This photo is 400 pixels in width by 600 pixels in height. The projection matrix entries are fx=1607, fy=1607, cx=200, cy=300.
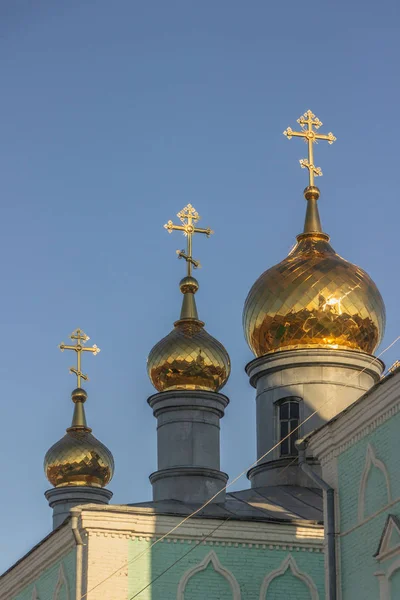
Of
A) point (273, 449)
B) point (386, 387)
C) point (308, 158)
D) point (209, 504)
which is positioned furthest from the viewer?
point (308, 158)

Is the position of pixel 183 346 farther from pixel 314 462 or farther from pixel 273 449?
pixel 314 462

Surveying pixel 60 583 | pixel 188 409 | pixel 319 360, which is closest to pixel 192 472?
pixel 188 409

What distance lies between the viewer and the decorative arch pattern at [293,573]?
19.6 metres

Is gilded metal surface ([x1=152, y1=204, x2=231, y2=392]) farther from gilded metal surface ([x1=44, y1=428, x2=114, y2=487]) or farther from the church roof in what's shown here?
gilded metal surface ([x1=44, y1=428, x2=114, y2=487])

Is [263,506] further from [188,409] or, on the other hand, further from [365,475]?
[365,475]

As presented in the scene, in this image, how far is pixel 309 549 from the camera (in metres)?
19.9

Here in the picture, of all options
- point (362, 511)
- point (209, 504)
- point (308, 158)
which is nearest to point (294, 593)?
point (209, 504)

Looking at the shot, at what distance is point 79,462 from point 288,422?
8.24 meters

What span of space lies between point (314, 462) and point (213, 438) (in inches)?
146

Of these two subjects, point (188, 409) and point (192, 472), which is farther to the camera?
point (188, 409)

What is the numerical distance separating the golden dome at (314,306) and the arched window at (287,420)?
2.72ft

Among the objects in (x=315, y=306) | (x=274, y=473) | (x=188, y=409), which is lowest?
(x=274, y=473)

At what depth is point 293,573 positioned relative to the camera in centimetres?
1977

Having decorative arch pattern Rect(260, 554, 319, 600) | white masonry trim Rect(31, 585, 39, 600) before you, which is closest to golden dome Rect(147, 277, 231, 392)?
white masonry trim Rect(31, 585, 39, 600)
